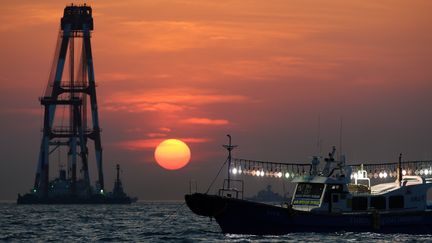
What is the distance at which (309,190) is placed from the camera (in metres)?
71.4

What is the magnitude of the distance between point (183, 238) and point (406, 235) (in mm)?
15803

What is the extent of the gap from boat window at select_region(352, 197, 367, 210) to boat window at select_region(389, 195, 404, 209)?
2.30 m

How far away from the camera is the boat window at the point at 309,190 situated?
70938mm

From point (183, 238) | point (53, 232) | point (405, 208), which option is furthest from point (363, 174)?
point (53, 232)

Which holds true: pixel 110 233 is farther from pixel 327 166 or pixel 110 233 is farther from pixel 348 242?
pixel 348 242

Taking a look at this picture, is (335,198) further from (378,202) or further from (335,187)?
(378,202)

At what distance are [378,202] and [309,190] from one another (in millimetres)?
5247

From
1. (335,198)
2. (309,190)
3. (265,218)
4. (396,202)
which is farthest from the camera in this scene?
(396,202)

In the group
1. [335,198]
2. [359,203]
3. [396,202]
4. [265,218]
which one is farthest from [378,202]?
[265,218]

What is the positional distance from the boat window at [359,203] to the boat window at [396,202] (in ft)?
7.56

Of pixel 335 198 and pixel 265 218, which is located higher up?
pixel 335 198

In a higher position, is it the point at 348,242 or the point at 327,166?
the point at 327,166

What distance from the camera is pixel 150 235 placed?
79812 millimetres

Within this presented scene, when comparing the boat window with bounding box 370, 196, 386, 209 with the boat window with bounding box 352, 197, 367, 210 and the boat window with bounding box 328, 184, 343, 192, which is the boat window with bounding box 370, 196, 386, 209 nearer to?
the boat window with bounding box 352, 197, 367, 210
